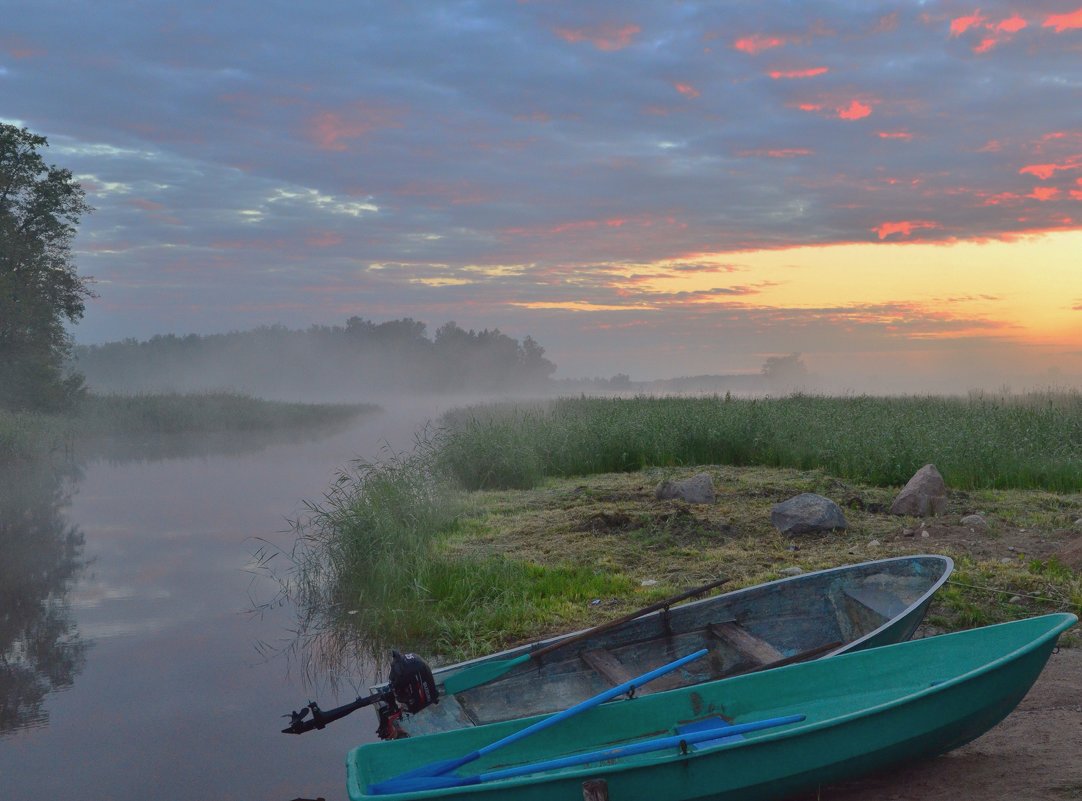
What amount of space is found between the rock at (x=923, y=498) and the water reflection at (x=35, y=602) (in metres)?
8.65

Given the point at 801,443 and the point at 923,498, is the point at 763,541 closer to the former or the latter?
the point at 923,498

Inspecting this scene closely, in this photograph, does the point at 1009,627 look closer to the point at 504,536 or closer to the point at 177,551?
the point at 504,536

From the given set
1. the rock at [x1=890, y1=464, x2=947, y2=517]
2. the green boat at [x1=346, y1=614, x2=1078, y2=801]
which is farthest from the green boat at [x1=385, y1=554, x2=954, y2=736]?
the rock at [x1=890, y1=464, x2=947, y2=517]

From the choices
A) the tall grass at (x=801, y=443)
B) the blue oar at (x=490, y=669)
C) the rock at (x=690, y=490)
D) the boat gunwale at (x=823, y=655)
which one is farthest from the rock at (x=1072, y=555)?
the blue oar at (x=490, y=669)

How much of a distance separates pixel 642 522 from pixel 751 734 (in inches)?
229

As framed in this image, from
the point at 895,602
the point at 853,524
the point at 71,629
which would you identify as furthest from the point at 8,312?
the point at 895,602

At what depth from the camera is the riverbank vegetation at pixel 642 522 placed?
7.72m

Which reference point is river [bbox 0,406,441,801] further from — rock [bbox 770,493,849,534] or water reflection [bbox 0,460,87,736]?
rock [bbox 770,493,849,534]

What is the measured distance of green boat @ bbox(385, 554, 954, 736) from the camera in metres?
5.13

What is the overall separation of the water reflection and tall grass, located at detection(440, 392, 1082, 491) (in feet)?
20.0

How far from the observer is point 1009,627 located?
191 inches

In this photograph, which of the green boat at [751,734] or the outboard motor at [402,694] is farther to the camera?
the outboard motor at [402,694]

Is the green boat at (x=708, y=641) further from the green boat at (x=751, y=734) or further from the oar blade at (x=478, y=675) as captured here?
the green boat at (x=751, y=734)

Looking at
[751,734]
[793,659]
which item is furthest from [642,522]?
[751,734]
